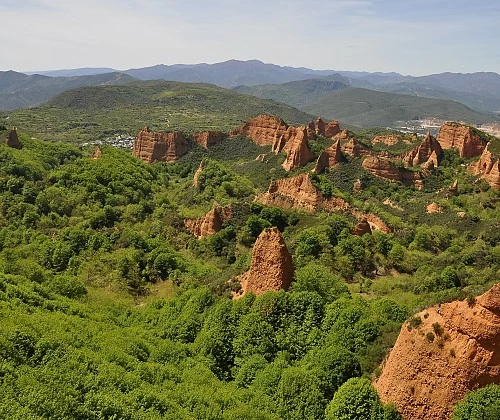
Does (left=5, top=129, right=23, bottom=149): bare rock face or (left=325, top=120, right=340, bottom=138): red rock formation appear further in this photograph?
(left=325, top=120, right=340, bottom=138): red rock formation

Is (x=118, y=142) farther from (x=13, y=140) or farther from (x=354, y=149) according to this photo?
(x=354, y=149)

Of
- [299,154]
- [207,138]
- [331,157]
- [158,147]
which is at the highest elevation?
[207,138]

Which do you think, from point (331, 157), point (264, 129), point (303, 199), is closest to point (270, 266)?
point (303, 199)

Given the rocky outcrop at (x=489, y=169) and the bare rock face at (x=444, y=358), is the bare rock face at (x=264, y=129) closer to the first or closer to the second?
the rocky outcrop at (x=489, y=169)

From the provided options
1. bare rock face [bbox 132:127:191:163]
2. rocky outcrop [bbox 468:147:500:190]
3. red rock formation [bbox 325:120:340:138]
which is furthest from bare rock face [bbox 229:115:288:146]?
rocky outcrop [bbox 468:147:500:190]

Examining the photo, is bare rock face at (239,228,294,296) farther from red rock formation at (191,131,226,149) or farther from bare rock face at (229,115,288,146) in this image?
red rock formation at (191,131,226,149)

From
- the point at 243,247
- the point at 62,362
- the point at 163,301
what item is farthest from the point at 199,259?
the point at 62,362

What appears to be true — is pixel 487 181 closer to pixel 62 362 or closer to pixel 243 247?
pixel 243 247
